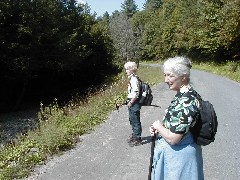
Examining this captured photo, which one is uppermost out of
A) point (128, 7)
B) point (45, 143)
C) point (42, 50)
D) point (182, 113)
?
point (128, 7)

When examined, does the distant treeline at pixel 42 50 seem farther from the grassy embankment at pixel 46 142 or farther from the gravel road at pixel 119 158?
the gravel road at pixel 119 158

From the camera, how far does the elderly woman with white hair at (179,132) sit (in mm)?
2986

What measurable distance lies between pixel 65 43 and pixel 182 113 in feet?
75.4

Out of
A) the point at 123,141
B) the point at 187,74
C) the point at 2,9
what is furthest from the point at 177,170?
the point at 2,9

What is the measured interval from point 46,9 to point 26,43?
3356 mm

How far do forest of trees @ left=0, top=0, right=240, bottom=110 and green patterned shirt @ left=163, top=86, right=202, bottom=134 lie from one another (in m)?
19.1

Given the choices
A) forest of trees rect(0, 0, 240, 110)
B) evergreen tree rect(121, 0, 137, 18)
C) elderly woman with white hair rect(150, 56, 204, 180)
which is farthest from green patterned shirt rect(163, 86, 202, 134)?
evergreen tree rect(121, 0, 137, 18)

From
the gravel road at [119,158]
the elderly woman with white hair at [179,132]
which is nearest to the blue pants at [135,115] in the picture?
the gravel road at [119,158]

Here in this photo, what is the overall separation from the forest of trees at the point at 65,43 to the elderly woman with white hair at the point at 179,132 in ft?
62.2

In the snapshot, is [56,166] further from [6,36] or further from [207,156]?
[6,36]

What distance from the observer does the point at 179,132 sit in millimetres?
2977

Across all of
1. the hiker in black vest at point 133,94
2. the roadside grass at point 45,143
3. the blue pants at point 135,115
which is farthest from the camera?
the blue pants at point 135,115

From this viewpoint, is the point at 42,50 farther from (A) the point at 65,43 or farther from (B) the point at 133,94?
(B) the point at 133,94

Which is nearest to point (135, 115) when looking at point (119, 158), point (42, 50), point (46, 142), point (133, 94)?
point (133, 94)
